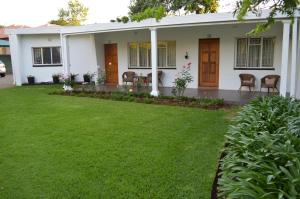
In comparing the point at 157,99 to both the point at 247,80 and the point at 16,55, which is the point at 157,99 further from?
the point at 16,55

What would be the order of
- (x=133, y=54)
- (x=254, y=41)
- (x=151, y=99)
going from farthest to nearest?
1. (x=133, y=54)
2. (x=254, y=41)
3. (x=151, y=99)

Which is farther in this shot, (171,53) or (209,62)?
(171,53)

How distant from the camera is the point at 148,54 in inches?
591

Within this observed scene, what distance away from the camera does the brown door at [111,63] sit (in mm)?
16156

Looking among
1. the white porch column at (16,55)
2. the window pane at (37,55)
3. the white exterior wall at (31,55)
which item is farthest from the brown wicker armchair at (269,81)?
the white porch column at (16,55)

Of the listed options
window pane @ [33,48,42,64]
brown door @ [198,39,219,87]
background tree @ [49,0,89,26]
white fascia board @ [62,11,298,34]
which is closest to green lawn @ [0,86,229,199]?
white fascia board @ [62,11,298,34]

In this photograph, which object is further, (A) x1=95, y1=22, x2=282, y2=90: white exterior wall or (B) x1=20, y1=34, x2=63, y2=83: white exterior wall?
(B) x1=20, y1=34, x2=63, y2=83: white exterior wall

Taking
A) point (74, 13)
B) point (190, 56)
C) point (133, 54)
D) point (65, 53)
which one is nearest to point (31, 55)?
point (65, 53)

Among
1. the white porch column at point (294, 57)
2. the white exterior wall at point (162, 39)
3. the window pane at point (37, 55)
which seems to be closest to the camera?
the white porch column at point (294, 57)

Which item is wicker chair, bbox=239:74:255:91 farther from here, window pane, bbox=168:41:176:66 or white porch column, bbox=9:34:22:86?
white porch column, bbox=9:34:22:86

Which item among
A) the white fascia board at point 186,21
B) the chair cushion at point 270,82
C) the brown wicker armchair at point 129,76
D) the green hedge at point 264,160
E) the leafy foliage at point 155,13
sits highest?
the white fascia board at point 186,21

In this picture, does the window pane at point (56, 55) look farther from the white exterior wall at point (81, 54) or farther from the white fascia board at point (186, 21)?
the white fascia board at point (186, 21)

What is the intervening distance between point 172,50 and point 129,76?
8.23ft

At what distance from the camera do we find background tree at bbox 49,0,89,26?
41.4 m
